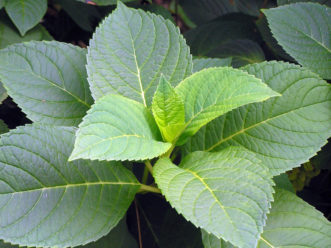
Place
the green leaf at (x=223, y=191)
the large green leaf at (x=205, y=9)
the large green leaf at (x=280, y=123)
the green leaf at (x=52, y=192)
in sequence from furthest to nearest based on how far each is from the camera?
the large green leaf at (x=205, y=9)
the large green leaf at (x=280, y=123)
the green leaf at (x=52, y=192)
the green leaf at (x=223, y=191)

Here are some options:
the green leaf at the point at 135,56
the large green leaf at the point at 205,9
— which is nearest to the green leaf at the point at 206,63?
the green leaf at the point at 135,56

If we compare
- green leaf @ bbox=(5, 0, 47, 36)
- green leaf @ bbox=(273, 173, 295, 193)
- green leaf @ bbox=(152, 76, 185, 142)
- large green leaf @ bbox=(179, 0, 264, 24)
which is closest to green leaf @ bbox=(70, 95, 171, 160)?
green leaf @ bbox=(152, 76, 185, 142)

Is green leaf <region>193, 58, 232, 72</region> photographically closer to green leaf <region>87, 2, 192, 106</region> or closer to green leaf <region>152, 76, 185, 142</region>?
green leaf <region>87, 2, 192, 106</region>

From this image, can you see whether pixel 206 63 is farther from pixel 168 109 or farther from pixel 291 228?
pixel 291 228

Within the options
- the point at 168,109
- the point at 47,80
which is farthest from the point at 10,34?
the point at 168,109

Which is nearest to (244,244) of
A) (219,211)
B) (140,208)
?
(219,211)

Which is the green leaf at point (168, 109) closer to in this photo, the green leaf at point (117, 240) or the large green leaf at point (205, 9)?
the green leaf at point (117, 240)
